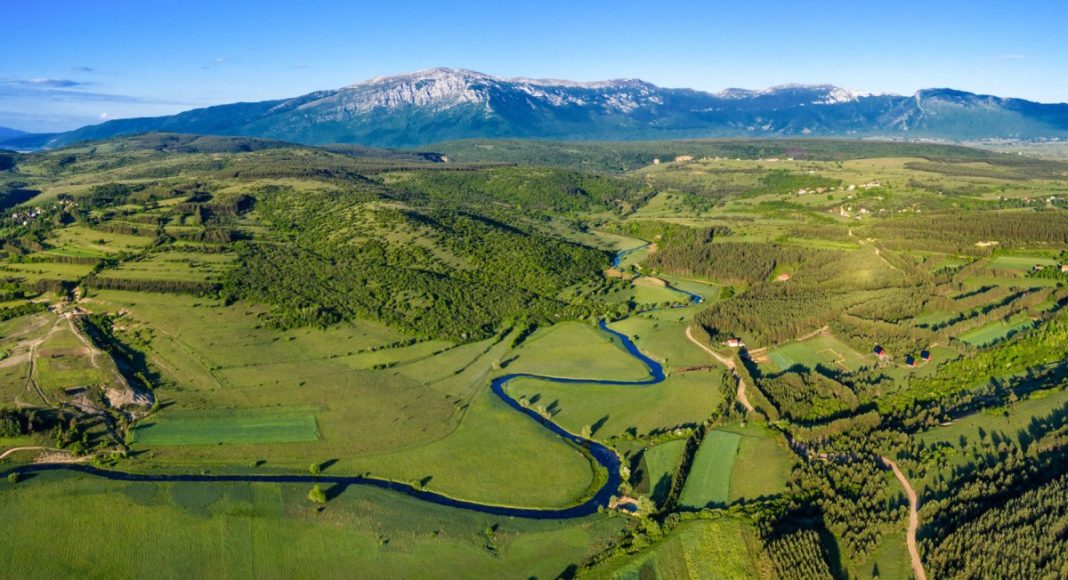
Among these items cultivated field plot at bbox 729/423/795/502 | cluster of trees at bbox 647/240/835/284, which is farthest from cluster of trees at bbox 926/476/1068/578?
cluster of trees at bbox 647/240/835/284

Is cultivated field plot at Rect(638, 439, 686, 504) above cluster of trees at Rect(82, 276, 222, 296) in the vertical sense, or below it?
below

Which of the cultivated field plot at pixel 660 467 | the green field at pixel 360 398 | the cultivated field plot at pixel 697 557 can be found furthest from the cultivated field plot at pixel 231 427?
the cultivated field plot at pixel 697 557

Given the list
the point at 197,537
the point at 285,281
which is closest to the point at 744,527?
the point at 197,537

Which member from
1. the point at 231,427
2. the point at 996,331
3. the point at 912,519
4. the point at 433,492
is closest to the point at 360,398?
the point at 231,427

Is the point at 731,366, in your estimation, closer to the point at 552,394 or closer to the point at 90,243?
the point at 552,394

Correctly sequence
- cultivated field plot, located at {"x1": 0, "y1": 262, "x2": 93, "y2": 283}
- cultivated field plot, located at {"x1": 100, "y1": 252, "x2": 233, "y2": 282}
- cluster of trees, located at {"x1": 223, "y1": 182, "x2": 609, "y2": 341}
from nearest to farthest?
cluster of trees, located at {"x1": 223, "y1": 182, "x2": 609, "y2": 341}, cultivated field plot, located at {"x1": 100, "y1": 252, "x2": 233, "y2": 282}, cultivated field plot, located at {"x1": 0, "y1": 262, "x2": 93, "y2": 283}

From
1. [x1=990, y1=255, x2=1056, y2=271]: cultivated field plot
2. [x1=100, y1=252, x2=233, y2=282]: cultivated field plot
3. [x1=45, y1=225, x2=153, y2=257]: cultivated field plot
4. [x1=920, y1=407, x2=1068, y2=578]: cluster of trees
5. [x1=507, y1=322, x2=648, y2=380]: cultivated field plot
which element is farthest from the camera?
[x1=45, y1=225, x2=153, y2=257]: cultivated field plot

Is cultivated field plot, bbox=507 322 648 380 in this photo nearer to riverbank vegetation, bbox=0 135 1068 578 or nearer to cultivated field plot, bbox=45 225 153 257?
riverbank vegetation, bbox=0 135 1068 578
